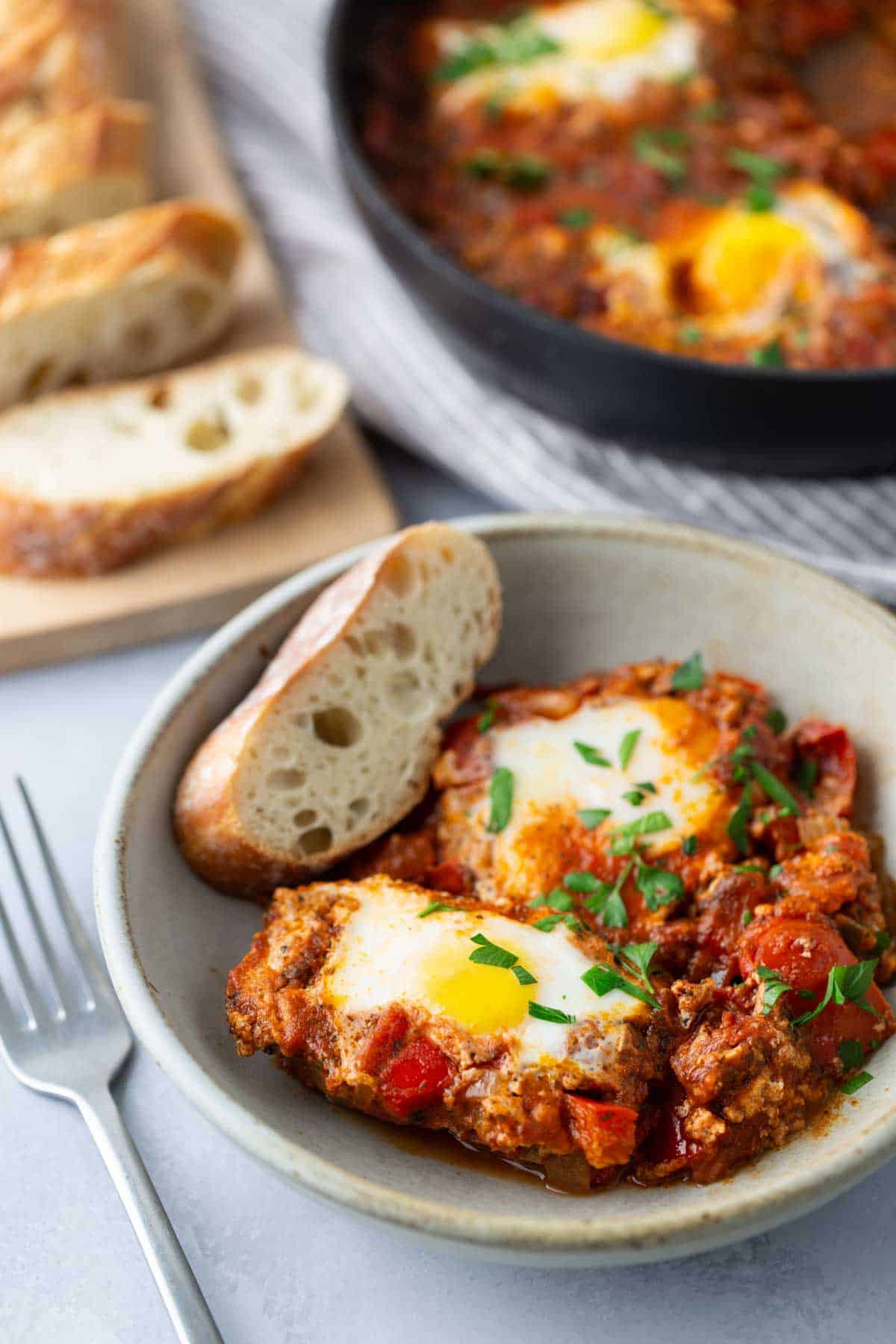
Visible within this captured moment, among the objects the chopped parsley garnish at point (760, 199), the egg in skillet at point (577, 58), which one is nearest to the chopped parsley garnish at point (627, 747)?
the chopped parsley garnish at point (760, 199)

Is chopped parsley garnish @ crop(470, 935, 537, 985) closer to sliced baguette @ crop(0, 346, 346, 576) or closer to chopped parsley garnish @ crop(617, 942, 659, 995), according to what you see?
chopped parsley garnish @ crop(617, 942, 659, 995)

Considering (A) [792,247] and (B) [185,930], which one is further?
(A) [792,247]

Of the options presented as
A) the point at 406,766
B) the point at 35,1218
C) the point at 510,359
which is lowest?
the point at 35,1218

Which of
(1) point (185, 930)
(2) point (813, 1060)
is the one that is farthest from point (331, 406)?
(2) point (813, 1060)

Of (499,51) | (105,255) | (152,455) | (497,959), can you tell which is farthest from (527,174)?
(497,959)

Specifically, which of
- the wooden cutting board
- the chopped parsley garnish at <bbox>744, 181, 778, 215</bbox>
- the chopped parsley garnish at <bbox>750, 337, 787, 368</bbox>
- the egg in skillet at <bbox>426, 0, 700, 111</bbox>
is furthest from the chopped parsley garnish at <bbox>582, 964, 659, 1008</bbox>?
the egg in skillet at <bbox>426, 0, 700, 111</bbox>

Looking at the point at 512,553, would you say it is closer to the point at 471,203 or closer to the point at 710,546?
the point at 710,546
